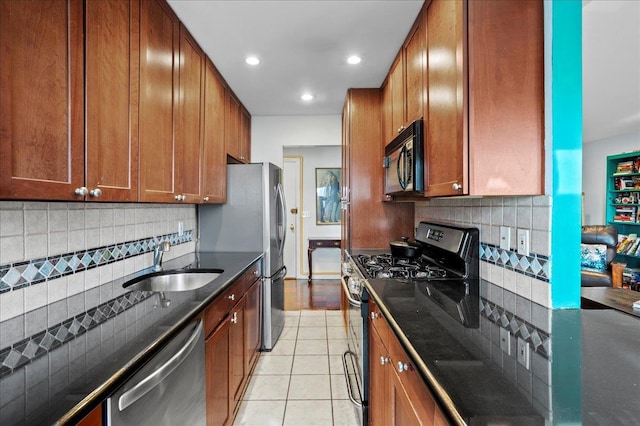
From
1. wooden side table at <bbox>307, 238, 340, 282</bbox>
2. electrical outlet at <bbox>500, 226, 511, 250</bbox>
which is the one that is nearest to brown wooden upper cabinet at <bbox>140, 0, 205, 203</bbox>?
electrical outlet at <bbox>500, 226, 511, 250</bbox>

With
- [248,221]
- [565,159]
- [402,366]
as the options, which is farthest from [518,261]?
[248,221]

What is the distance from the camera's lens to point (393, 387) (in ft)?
4.17

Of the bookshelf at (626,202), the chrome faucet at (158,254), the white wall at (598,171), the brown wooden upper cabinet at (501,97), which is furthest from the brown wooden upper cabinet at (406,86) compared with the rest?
the white wall at (598,171)

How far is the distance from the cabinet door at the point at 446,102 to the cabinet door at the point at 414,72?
0.13m

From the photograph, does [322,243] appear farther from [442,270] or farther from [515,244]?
[515,244]

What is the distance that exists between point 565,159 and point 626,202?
17.6 feet

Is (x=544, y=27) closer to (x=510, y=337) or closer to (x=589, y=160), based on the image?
(x=510, y=337)

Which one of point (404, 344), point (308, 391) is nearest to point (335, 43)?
point (404, 344)

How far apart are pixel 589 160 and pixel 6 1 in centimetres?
769

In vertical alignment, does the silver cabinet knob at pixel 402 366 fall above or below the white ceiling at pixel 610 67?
below

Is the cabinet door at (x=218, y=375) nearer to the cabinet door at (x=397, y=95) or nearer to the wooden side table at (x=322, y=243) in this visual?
the cabinet door at (x=397, y=95)

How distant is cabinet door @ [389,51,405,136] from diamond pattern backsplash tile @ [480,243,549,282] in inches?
40.0

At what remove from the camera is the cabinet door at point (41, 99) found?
91cm

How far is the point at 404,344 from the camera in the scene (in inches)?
40.1
